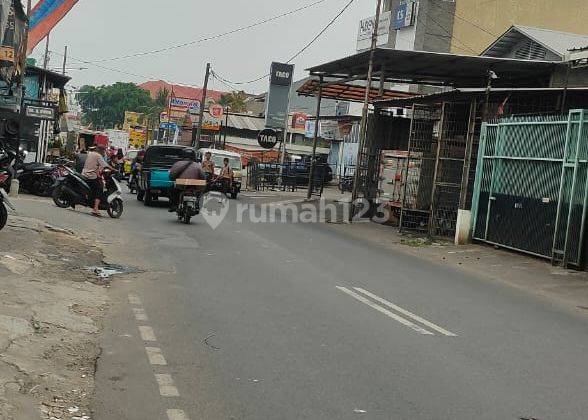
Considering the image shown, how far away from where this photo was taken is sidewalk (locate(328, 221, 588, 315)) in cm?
1202

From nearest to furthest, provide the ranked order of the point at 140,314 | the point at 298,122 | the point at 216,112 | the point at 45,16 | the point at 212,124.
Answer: the point at 140,314, the point at 45,16, the point at 216,112, the point at 212,124, the point at 298,122

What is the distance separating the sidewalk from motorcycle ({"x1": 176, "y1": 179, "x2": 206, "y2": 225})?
4382 mm

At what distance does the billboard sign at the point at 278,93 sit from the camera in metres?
45.3

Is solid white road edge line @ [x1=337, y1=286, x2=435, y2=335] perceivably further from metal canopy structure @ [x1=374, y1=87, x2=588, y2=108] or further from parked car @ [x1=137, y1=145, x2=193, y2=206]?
parked car @ [x1=137, y1=145, x2=193, y2=206]

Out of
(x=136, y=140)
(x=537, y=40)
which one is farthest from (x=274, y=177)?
(x=136, y=140)

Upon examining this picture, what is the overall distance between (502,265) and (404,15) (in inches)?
1460

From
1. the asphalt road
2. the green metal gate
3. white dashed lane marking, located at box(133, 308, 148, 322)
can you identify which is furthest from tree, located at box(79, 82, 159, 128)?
white dashed lane marking, located at box(133, 308, 148, 322)

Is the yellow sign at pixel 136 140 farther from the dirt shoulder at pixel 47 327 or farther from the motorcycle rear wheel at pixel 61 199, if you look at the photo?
the dirt shoulder at pixel 47 327

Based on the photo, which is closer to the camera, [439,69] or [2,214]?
[2,214]

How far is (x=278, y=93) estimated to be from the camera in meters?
45.6

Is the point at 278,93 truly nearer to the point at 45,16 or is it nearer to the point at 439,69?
the point at 439,69

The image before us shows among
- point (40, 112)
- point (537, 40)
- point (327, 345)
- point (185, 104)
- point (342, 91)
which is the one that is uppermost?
point (185, 104)

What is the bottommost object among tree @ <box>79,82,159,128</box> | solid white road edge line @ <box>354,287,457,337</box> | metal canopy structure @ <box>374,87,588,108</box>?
solid white road edge line @ <box>354,287,457,337</box>

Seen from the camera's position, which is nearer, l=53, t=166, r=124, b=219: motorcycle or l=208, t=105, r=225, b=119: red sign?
l=53, t=166, r=124, b=219: motorcycle
